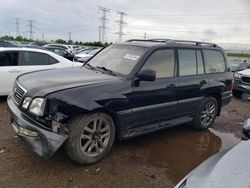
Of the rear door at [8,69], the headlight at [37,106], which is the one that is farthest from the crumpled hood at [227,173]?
the rear door at [8,69]

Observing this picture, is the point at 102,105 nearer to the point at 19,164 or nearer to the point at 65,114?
the point at 65,114

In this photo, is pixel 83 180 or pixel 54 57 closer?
pixel 83 180

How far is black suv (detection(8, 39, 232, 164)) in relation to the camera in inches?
129

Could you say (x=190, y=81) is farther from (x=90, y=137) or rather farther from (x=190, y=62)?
(x=90, y=137)

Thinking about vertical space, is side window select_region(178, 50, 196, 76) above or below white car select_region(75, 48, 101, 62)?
above

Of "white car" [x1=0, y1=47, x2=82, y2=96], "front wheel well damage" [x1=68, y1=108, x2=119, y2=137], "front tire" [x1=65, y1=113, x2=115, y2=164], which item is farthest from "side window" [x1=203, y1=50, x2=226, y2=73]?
"white car" [x1=0, y1=47, x2=82, y2=96]

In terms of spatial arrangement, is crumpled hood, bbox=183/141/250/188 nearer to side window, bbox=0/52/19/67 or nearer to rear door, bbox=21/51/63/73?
rear door, bbox=21/51/63/73

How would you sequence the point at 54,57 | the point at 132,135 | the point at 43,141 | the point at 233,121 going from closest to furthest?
the point at 43,141 → the point at 132,135 → the point at 233,121 → the point at 54,57

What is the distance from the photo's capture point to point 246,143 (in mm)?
2445

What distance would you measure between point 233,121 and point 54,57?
16.6ft

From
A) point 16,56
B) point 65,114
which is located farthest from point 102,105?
point 16,56

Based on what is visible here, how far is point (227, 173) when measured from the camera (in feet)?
6.37

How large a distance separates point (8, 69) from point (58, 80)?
349 centimetres

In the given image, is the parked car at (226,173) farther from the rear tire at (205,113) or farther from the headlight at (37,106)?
the rear tire at (205,113)
